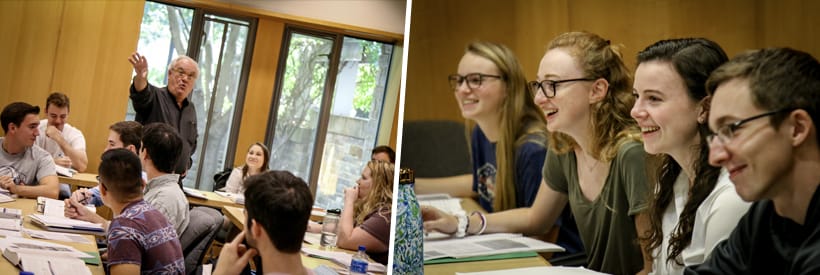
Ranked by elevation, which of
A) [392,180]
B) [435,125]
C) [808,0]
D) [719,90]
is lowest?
[392,180]

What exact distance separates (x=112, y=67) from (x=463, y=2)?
4.63 ft

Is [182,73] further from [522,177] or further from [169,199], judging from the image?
[522,177]

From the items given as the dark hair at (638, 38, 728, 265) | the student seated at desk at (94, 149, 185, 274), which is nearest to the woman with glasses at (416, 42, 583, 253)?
the dark hair at (638, 38, 728, 265)

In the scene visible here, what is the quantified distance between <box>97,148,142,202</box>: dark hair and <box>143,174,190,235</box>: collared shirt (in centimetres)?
11

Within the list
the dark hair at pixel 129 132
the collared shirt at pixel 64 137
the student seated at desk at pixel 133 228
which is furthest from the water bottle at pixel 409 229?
the collared shirt at pixel 64 137

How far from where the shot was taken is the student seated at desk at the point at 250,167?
124 inches

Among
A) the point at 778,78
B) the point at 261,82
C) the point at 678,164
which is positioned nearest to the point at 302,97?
the point at 261,82

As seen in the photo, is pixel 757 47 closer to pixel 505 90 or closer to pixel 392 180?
pixel 505 90

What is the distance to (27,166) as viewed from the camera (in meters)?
3.20

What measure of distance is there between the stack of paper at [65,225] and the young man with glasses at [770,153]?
224 centimetres

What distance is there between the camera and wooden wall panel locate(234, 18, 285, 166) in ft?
10.9

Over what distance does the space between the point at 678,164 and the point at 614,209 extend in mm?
281

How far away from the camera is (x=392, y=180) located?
3.56 m

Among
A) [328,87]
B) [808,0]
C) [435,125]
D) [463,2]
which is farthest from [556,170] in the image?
[328,87]
